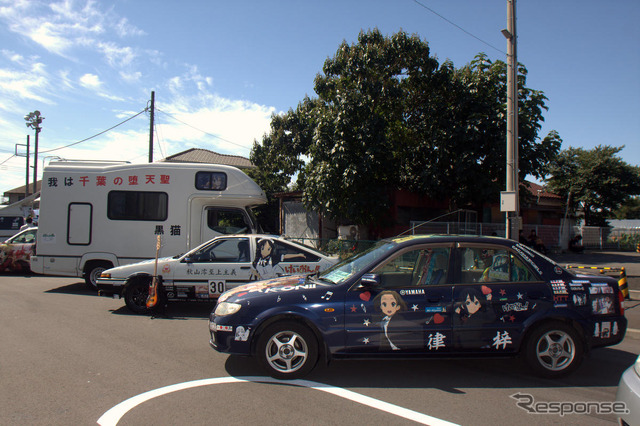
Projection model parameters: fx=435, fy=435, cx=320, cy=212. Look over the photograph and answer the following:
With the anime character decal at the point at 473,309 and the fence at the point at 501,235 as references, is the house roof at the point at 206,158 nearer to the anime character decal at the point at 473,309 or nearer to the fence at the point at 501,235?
the fence at the point at 501,235

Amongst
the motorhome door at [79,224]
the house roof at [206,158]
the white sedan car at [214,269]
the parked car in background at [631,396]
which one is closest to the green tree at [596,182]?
the house roof at [206,158]

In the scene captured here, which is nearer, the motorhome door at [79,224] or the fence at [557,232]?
the motorhome door at [79,224]

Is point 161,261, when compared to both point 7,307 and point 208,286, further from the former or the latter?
point 7,307

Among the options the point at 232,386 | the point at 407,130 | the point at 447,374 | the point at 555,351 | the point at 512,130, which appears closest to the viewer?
the point at 232,386

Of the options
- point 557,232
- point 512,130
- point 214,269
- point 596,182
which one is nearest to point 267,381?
point 214,269

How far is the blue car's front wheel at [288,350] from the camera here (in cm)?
474

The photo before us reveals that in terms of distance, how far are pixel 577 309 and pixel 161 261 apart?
682cm

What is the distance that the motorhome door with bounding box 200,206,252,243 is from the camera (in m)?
10.7

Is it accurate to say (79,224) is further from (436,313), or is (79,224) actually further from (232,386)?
(436,313)

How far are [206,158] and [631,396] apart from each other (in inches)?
1522

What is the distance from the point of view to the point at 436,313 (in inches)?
189

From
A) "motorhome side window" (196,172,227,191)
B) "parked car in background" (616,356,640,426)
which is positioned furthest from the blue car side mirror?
"motorhome side window" (196,172,227,191)

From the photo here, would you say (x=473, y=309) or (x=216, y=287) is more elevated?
(x=473, y=309)

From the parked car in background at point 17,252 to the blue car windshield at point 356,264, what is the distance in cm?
1208
